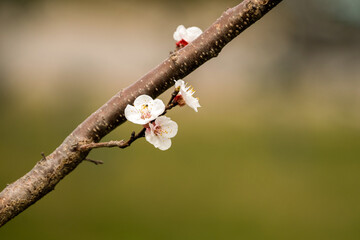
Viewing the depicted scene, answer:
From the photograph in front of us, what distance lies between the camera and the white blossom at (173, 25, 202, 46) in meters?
0.43

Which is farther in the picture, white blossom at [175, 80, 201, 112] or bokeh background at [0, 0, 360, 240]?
bokeh background at [0, 0, 360, 240]

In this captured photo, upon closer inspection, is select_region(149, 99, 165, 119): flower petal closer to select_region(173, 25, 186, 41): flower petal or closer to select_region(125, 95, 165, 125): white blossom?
select_region(125, 95, 165, 125): white blossom

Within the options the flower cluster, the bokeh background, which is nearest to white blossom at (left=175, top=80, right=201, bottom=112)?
the flower cluster

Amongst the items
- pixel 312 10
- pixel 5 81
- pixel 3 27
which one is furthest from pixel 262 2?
pixel 312 10

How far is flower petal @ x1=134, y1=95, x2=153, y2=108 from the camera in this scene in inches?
13.9

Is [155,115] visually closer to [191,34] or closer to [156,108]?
[156,108]

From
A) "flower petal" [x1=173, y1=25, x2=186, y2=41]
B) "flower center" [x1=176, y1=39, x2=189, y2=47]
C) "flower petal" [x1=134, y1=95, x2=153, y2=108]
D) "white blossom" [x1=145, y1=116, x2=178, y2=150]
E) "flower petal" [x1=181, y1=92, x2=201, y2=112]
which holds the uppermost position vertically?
"flower petal" [x1=173, y1=25, x2=186, y2=41]

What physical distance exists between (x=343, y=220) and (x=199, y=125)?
3.59ft

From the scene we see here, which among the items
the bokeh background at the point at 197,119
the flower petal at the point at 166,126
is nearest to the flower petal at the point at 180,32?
the flower petal at the point at 166,126

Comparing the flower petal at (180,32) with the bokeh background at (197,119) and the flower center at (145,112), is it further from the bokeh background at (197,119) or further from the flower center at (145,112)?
the bokeh background at (197,119)

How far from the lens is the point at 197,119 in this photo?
9.14 feet

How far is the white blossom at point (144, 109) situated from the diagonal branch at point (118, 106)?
0.03ft

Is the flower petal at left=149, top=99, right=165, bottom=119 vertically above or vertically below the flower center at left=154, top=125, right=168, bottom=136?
above

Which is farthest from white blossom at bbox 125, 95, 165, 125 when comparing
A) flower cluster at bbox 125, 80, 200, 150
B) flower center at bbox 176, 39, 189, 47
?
flower center at bbox 176, 39, 189, 47
